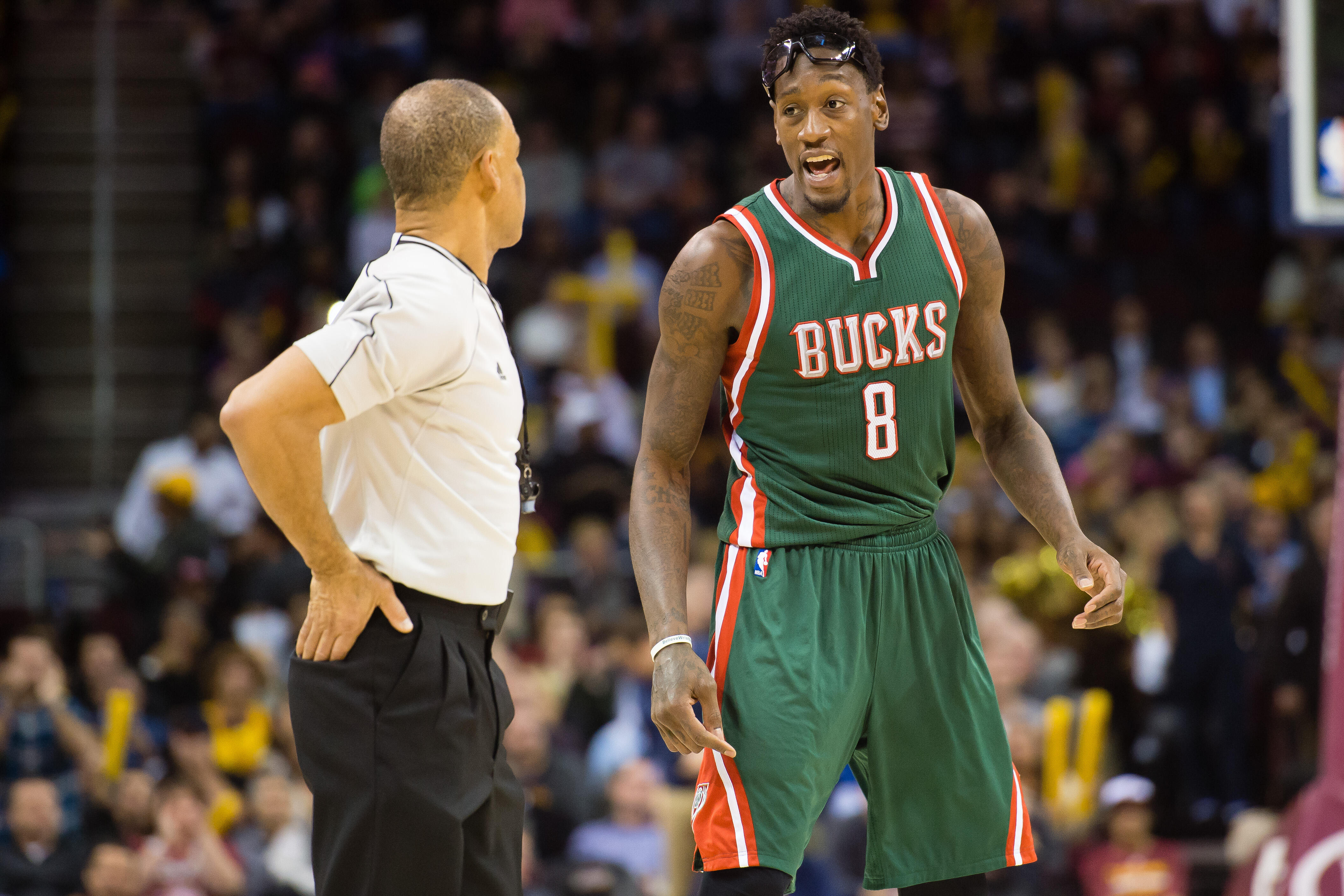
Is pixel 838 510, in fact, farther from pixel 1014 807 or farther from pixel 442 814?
pixel 442 814

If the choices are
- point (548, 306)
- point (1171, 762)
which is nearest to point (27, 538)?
point (548, 306)

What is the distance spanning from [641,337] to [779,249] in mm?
8926

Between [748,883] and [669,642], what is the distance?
0.53 meters

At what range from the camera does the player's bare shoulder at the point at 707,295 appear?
3.62 metres

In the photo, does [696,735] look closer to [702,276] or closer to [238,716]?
[702,276]

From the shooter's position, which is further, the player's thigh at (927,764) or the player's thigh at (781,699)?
the player's thigh at (927,764)

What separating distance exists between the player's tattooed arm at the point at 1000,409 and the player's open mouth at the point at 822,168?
0.95 feet

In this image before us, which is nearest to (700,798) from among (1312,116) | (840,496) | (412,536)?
(840,496)

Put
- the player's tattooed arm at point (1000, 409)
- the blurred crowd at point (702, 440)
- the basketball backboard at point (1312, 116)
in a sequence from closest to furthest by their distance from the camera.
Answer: the player's tattooed arm at point (1000, 409) < the basketball backboard at point (1312, 116) < the blurred crowd at point (702, 440)

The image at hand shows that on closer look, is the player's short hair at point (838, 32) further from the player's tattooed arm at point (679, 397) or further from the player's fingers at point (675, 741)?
the player's fingers at point (675, 741)

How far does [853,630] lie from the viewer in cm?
359

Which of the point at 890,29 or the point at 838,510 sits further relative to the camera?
the point at 890,29

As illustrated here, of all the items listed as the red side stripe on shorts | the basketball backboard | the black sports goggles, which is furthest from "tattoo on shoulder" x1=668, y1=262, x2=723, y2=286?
the basketball backboard

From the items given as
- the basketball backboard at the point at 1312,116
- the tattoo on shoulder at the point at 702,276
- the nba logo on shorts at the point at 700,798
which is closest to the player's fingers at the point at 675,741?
the nba logo on shorts at the point at 700,798
